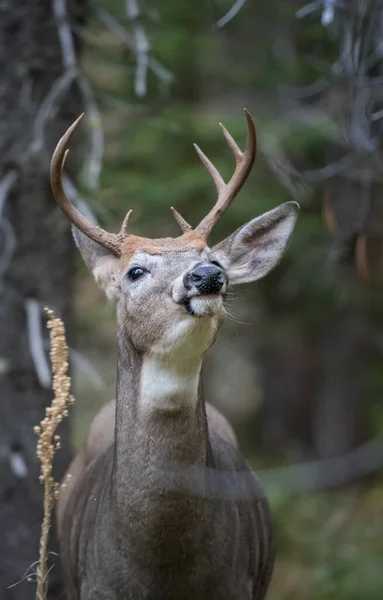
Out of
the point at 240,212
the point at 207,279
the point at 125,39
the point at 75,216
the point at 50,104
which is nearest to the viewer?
the point at 207,279

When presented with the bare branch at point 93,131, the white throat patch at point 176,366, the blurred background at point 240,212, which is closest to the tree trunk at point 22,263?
the blurred background at point 240,212

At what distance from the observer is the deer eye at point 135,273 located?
194 inches

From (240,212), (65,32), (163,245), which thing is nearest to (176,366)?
(163,245)

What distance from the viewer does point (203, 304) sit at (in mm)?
4523

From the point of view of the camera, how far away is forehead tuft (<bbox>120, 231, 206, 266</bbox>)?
4918mm

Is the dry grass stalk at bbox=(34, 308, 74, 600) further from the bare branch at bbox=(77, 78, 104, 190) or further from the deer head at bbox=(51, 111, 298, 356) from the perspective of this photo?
the bare branch at bbox=(77, 78, 104, 190)

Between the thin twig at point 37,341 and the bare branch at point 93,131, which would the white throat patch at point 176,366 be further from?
the bare branch at point 93,131

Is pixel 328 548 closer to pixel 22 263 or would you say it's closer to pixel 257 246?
pixel 22 263

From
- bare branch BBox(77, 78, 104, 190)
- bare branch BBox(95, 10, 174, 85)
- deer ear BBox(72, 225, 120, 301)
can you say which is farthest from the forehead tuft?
Answer: bare branch BBox(95, 10, 174, 85)

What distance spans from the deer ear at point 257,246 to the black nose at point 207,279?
0.66 meters

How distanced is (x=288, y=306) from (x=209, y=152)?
1.93 meters

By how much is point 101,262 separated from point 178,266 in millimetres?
814

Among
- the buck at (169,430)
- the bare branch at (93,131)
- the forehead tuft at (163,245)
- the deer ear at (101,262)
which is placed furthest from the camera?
the bare branch at (93,131)

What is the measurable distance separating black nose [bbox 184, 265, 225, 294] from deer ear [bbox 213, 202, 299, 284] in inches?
26.1
